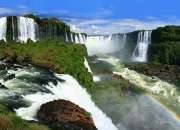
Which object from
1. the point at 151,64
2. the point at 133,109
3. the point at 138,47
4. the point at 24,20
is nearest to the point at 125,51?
the point at 138,47

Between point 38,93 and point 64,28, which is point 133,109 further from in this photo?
point 64,28

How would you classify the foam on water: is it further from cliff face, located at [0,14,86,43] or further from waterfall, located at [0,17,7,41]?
waterfall, located at [0,17,7,41]

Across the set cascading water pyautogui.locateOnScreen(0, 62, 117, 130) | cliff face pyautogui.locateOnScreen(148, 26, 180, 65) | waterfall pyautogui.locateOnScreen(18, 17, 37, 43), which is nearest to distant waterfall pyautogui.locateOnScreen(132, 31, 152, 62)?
cliff face pyautogui.locateOnScreen(148, 26, 180, 65)

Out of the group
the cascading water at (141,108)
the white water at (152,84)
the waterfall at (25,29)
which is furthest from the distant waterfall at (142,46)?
the cascading water at (141,108)

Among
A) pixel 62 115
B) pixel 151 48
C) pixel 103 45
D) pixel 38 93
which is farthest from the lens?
pixel 103 45

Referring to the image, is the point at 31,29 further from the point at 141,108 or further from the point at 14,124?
the point at 14,124
